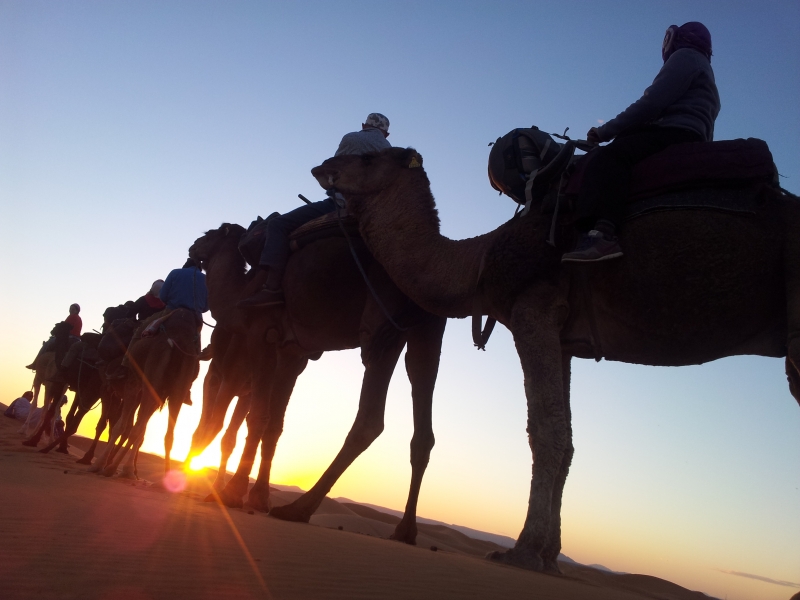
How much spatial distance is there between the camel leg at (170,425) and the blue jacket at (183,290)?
1454 millimetres

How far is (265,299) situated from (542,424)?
394cm

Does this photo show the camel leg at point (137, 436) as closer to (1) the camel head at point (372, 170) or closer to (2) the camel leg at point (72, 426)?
(2) the camel leg at point (72, 426)

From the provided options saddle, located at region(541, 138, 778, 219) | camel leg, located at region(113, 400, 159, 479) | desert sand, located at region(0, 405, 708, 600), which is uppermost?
saddle, located at region(541, 138, 778, 219)

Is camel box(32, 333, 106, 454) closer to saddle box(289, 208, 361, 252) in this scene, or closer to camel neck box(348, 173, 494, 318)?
saddle box(289, 208, 361, 252)

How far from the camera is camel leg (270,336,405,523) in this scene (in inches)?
237

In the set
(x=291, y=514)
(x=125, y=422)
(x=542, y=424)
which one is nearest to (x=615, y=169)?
(x=542, y=424)

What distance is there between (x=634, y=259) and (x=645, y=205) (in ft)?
1.24

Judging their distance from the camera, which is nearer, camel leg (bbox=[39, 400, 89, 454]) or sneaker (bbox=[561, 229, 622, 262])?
sneaker (bbox=[561, 229, 622, 262])

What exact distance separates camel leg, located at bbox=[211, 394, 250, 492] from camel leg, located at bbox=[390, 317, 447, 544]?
8.23ft

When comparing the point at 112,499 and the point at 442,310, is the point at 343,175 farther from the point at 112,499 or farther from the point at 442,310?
the point at 112,499

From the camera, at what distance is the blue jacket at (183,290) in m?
11.0

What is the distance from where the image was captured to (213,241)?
9.92 m

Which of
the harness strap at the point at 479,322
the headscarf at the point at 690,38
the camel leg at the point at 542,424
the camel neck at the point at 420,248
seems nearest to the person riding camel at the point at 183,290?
the camel neck at the point at 420,248

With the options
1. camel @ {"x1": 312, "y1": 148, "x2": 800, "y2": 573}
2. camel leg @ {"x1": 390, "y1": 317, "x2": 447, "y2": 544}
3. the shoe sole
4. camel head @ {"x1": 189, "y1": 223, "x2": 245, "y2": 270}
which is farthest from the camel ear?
camel head @ {"x1": 189, "y1": 223, "x2": 245, "y2": 270}
